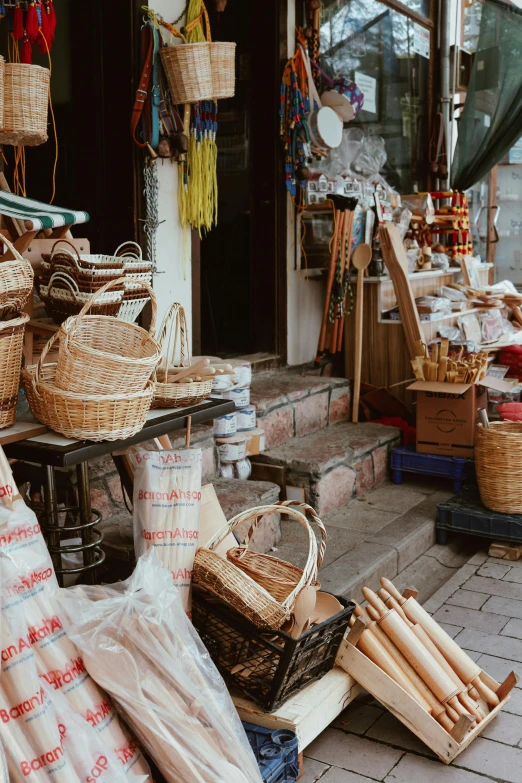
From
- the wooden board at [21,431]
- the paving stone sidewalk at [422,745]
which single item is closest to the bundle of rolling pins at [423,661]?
the paving stone sidewalk at [422,745]

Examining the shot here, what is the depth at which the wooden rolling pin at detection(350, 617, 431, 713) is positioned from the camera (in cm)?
308

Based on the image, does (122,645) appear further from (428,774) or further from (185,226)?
(185,226)

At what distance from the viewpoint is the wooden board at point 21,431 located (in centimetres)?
261

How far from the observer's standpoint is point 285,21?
6238 millimetres

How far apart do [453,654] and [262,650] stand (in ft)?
2.79

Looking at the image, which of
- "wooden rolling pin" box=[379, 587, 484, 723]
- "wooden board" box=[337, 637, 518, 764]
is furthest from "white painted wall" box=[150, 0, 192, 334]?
"wooden board" box=[337, 637, 518, 764]

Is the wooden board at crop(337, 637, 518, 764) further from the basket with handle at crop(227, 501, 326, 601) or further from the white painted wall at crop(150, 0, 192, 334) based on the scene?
the white painted wall at crop(150, 0, 192, 334)

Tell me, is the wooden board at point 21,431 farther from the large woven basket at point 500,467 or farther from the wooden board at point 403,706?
the large woven basket at point 500,467

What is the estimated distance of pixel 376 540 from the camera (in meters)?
4.67

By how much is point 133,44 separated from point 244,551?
10.3 ft

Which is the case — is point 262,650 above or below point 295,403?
below

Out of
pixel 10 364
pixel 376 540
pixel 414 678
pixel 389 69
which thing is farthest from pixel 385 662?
pixel 389 69

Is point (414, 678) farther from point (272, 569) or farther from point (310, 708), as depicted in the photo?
point (272, 569)

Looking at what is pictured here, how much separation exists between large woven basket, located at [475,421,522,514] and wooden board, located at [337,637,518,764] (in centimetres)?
184
